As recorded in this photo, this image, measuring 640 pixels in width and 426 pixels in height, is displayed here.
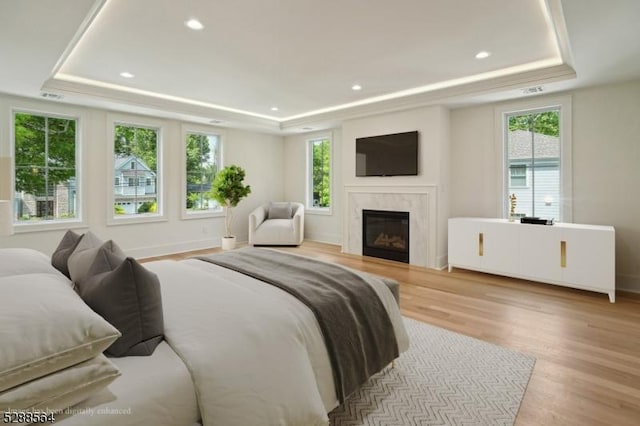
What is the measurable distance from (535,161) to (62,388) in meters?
5.34

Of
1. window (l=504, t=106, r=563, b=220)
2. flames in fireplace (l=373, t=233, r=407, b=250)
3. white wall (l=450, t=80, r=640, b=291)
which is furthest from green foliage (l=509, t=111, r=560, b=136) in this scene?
flames in fireplace (l=373, t=233, r=407, b=250)

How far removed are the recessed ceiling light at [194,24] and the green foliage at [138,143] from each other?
3256mm

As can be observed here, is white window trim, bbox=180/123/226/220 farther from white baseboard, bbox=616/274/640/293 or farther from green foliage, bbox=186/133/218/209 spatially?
white baseboard, bbox=616/274/640/293

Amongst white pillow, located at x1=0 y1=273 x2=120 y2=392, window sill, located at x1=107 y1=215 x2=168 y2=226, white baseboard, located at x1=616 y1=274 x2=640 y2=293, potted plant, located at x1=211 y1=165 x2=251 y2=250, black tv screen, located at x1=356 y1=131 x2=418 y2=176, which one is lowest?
white baseboard, located at x1=616 y1=274 x2=640 y2=293

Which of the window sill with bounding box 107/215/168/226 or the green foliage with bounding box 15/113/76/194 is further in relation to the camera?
the window sill with bounding box 107/215/168/226

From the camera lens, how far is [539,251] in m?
4.02

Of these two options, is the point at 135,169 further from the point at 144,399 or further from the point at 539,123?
the point at 539,123

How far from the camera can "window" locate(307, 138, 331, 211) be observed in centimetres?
716

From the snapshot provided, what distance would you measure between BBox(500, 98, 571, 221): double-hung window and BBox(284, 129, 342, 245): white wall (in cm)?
308

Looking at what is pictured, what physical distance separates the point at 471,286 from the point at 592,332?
1345mm

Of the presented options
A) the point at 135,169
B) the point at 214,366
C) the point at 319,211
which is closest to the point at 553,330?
the point at 214,366

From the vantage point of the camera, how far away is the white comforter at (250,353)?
1.16m

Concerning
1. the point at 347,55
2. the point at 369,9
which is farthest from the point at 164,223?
the point at 369,9

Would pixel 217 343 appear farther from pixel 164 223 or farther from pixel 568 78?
pixel 164 223
